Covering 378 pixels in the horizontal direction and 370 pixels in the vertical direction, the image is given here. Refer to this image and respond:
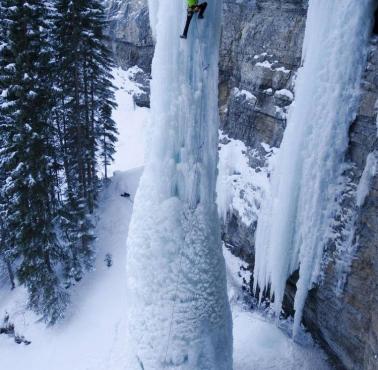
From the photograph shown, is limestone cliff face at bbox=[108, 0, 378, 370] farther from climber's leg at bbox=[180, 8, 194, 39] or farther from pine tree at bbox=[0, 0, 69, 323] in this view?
pine tree at bbox=[0, 0, 69, 323]

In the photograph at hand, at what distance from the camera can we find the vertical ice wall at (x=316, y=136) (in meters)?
8.88

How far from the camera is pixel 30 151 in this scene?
13008 mm

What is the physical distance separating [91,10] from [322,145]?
37.9 ft

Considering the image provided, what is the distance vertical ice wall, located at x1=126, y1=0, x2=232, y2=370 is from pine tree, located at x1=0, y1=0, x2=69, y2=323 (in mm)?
7123

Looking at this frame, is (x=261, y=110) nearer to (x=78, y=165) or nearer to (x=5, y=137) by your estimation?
(x=78, y=165)

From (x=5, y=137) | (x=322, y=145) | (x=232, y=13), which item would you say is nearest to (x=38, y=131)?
(x=5, y=137)

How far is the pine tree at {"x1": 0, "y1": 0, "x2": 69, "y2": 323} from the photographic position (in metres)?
12.3

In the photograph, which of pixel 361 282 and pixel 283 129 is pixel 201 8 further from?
pixel 283 129

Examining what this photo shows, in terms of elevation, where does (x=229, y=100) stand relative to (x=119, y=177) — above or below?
above

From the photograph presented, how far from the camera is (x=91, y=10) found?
1569 centimetres

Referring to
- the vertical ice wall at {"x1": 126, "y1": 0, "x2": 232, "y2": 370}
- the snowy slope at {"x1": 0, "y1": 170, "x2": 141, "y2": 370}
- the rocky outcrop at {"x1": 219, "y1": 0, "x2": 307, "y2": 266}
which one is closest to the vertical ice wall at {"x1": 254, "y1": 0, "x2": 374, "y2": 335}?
the vertical ice wall at {"x1": 126, "y1": 0, "x2": 232, "y2": 370}

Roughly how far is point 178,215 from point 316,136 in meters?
4.65

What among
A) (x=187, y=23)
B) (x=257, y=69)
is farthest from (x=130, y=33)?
(x=187, y=23)

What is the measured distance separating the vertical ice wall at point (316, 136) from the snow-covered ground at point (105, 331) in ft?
4.64
